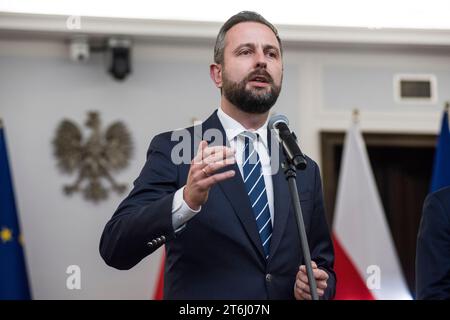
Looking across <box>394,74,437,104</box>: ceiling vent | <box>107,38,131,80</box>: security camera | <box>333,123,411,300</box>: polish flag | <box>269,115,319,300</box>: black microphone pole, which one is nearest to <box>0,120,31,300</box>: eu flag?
<box>107,38,131,80</box>: security camera

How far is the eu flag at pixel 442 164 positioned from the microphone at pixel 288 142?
9.39 ft

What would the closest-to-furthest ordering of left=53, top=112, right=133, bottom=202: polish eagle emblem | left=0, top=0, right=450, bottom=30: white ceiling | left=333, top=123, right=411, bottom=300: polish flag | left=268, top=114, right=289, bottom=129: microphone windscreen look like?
left=268, top=114, right=289, bottom=129: microphone windscreen → left=0, top=0, right=450, bottom=30: white ceiling → left=333, top=123, right=411, bottom=300: polish flag → left=53, top=112, right=133, bottom=202: polish eagle emblem

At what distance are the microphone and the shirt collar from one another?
21 cm

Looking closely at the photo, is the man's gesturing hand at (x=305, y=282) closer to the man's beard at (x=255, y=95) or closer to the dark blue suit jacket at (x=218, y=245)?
the dark blue suit jacket at (x=218, y=245)

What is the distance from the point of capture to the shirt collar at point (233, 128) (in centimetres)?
195

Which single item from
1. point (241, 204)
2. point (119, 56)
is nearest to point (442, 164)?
point (119, 56)

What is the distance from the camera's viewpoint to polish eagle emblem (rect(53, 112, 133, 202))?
15.4 ft

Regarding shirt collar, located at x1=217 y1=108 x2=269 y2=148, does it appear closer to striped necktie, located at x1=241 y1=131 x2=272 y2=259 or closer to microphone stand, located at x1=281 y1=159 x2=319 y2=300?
striped necktie, located at x1=241 y1=131 x2=272 y2=259

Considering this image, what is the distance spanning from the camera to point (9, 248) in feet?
14.4

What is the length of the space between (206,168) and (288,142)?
22cm

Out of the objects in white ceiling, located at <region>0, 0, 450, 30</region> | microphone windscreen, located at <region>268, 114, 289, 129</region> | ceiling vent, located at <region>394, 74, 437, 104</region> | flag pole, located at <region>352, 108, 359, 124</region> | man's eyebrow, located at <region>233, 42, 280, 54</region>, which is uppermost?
white ceiling, located at <region>0, 0, 450, 30</region>

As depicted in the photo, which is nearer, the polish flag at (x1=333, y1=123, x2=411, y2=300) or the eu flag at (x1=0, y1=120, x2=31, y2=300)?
the eu flag at (x1=0, y1=120, x2=31, y2=300)

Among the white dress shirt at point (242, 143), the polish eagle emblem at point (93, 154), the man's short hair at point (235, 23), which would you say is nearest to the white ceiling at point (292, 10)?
the polish eagle emblem at point (93, 154)

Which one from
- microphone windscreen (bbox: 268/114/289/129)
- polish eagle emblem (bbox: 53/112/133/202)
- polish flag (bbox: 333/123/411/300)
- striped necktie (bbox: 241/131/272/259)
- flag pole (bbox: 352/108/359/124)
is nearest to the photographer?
microphone windscreen (bbox: 268/114/289/129)
